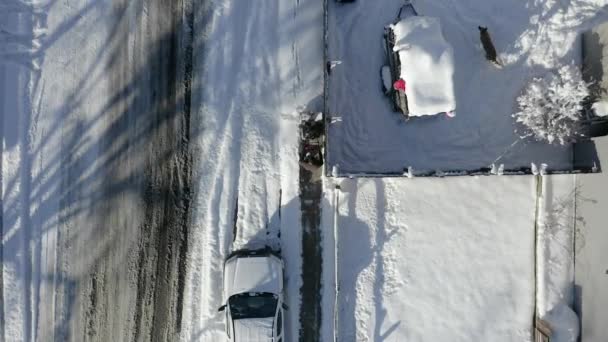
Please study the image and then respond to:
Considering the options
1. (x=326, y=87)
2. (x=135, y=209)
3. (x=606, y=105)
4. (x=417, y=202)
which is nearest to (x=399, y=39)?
(x=326, y=87)

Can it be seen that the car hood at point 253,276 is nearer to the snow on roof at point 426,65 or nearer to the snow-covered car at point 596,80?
the snow on roof at point 426,65

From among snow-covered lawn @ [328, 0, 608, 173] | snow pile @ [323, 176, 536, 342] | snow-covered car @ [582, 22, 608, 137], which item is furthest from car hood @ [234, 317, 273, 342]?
snow-covered car @ [582, 22, 608, 137]

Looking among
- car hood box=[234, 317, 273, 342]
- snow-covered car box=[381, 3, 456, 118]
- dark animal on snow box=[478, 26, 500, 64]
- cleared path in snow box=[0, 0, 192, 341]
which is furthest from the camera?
cleared path in snow box=[0, 0, 192, 341]

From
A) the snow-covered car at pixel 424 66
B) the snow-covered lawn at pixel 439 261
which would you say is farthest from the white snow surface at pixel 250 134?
the snow-covered car at pixel 424 66

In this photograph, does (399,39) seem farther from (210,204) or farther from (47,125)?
(47,125)

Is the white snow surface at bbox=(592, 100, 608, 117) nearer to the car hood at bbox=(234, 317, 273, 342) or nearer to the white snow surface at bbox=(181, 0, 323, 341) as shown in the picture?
the white snow surface at bbox=(181, 0, 323, 341)

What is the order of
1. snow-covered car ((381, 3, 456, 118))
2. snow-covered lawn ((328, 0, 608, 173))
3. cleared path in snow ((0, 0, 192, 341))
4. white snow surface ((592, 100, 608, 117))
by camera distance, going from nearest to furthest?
1. snow-covered car ((381, 3, 456, 118))
2. white snow surface ((592, 100, 608, 117))
3. snow-covered lawn ((328, 0, 608, 173))
4. cleared path in snow ((0, 0, 192, 341))
